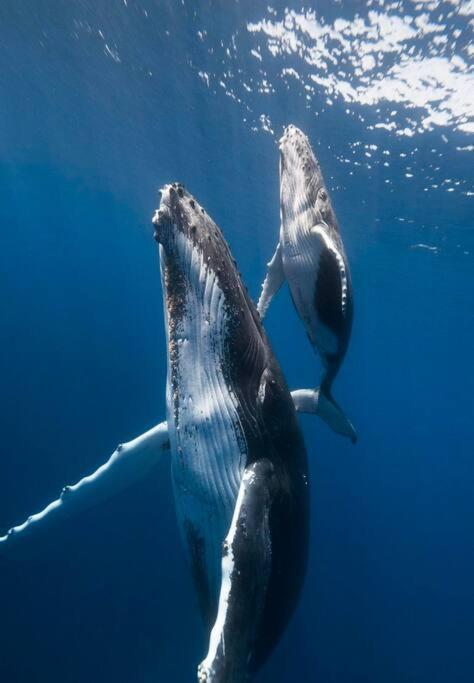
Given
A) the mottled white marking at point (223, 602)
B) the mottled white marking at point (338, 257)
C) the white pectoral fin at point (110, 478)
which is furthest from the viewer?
the white pectoral fin at point (110, 478)

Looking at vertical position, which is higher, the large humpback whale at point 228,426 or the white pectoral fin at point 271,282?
the white pectoral fin at point 271,282

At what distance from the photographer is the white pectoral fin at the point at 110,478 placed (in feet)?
17.2

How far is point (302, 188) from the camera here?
4906 mm

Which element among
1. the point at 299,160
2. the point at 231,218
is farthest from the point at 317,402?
the point at 231,218

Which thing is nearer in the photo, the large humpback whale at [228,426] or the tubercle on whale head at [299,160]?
the large humpback whale at [228,426]

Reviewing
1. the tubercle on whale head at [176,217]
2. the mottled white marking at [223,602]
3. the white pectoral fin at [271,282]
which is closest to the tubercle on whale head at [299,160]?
the white pectoral fin at [271,282]

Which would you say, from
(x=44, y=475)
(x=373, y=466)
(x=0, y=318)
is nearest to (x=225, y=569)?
(x=44, y=475)

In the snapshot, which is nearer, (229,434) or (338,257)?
(229,434)

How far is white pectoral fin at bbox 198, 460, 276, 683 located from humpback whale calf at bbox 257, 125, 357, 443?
1867 millimetres

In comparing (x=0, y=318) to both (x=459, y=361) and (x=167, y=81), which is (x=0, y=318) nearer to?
(x=167, y=81)

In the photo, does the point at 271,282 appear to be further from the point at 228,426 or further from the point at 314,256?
the point at 228,426

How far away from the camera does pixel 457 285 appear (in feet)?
133

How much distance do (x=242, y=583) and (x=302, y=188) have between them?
3.85m

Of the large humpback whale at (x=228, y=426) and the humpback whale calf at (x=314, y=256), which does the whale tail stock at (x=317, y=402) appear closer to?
the humpback whale calf at (x=314, y=256)
